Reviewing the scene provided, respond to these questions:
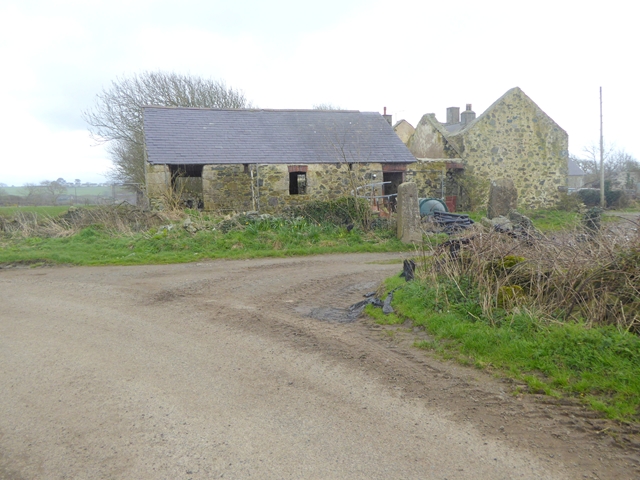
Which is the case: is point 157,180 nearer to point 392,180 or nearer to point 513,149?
point 392,180

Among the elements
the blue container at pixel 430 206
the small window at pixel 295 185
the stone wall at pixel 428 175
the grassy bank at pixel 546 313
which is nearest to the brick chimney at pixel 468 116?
the stone wall at pixel 428 175

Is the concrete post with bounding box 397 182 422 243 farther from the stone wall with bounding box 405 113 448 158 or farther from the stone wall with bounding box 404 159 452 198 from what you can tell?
the stone wall with bounding box 405 113 448 158

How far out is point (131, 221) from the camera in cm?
1798

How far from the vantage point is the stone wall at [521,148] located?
24.8 metres

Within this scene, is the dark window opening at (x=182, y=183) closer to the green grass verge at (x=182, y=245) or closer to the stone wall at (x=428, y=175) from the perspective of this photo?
the green grass verge at (x=182, y=245)

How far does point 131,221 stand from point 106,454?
48.3 ft

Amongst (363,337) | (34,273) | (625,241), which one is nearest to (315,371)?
(363,337)

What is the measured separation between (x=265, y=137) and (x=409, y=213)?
9053 millimetres

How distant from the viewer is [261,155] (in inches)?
834

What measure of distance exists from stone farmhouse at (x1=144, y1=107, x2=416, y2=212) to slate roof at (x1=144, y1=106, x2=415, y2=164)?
1.5 inches

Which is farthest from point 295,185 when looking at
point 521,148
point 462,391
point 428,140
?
point 462,391

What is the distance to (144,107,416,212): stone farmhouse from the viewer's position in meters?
20.4

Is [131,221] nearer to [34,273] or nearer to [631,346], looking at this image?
[34,273]

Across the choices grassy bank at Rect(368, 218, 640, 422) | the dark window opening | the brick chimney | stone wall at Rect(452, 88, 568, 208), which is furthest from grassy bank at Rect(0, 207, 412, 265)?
the brick chimney
